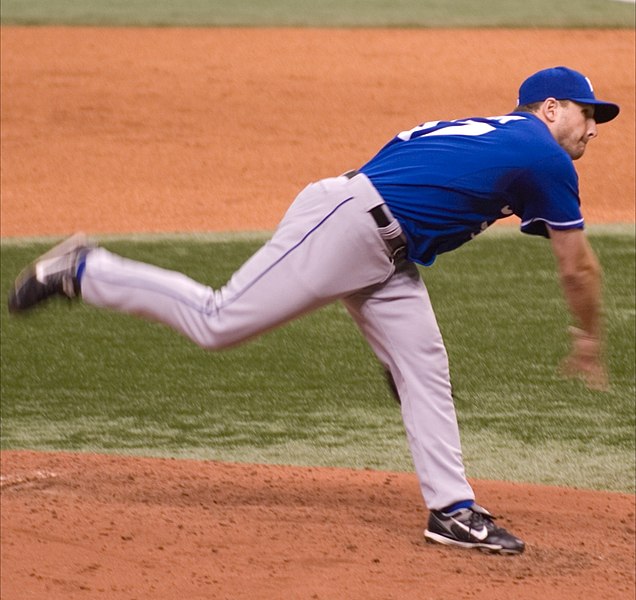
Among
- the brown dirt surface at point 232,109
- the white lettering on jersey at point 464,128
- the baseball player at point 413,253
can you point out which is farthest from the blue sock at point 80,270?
the brown dirt surface at point 232,109

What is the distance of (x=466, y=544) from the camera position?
4.34m

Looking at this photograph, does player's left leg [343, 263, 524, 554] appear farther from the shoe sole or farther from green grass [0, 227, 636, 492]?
green grass [0, 227, 636, 492]

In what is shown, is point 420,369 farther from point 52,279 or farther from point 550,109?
point 52,279

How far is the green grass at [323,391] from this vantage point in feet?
19.1

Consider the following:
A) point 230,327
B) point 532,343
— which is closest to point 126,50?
point 532,343

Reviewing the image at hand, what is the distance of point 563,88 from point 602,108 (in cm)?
16

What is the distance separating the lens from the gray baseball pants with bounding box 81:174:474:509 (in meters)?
4.07

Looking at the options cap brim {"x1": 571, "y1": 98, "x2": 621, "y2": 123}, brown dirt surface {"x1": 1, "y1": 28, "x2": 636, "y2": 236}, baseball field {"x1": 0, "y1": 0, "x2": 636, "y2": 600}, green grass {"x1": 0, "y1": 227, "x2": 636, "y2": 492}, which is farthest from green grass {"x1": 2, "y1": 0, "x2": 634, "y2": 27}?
cap brim {"x1": 571, "y1": 98, "x2": 621, "y2": 123}

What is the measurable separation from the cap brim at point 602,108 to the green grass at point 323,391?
69.6 inches

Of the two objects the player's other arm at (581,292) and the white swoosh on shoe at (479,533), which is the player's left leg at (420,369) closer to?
the white swoosh on shoe at (479,533)

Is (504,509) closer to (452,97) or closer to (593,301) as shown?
(593,301)

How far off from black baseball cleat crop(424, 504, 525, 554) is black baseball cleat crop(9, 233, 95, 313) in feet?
4.62

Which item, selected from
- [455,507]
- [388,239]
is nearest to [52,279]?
[388,239]

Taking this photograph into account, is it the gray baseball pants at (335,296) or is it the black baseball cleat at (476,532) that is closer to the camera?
the gray baseball pants at (335,296)
